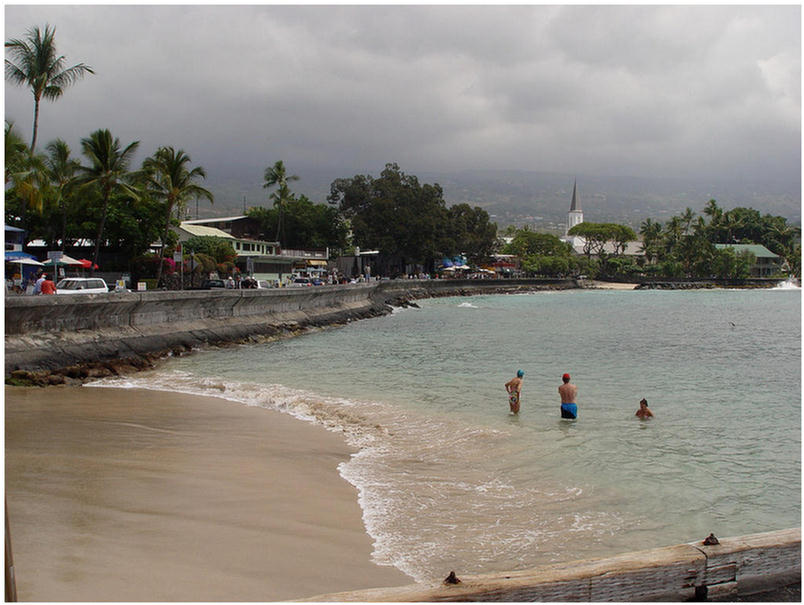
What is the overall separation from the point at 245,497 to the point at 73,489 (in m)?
1.86

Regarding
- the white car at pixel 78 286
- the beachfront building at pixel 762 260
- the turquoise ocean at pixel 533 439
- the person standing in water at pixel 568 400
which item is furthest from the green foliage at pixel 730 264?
the person standing in water at pixel 568 400

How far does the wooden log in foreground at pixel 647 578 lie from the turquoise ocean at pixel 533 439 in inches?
67.0

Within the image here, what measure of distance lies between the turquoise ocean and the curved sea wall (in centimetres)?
125

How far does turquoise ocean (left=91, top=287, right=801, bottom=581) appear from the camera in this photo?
7301 mm

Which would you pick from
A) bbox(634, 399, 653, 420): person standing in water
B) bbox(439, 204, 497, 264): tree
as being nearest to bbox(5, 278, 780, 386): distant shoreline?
bbox(634, 399, 653, 420): person standing in water

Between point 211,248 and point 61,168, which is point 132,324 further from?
point 211,248

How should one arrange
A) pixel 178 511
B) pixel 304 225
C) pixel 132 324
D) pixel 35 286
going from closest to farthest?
pixel 178 511
pixel 132 324
pixel 35 286
pixel 304 225

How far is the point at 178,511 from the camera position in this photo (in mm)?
7121

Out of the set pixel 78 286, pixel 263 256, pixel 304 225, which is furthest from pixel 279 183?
pixel 78 286

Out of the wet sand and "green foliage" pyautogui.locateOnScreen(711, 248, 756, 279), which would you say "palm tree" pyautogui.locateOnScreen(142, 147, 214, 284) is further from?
"green foliage" pyautogui.locateOnScreen(711, 248, 756, 279)

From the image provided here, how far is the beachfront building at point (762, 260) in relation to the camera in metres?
124

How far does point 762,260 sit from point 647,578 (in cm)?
13744

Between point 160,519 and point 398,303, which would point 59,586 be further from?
point 398,303

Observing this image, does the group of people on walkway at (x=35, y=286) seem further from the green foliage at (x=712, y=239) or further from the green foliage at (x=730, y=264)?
the green foliage at (x=712, y=239)
